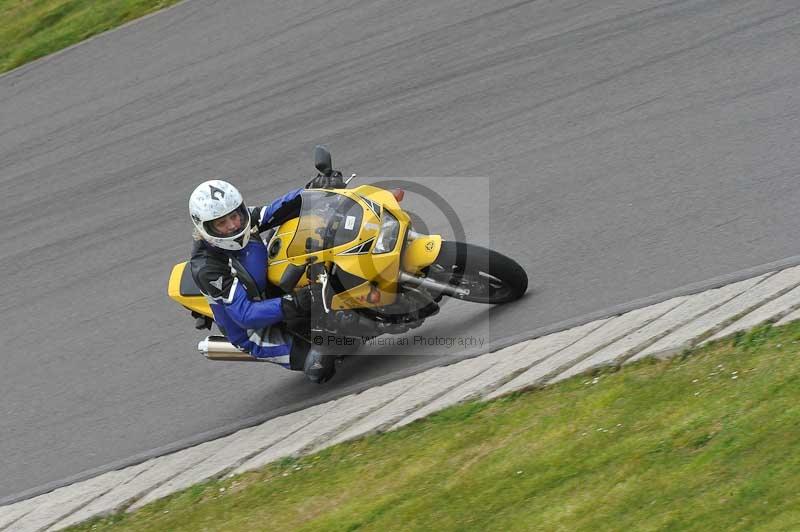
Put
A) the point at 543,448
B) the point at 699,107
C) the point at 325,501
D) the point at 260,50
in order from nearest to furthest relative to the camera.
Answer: the point at 543,448, the point at 325,501, the point at 699,107, the point at 260,50

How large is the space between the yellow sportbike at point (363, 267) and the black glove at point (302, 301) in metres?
0.04

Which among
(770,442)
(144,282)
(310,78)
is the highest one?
(310,78)

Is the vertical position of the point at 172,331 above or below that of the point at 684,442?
above

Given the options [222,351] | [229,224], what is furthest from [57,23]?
[229,224]

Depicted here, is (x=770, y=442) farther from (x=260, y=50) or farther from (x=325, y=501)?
(x=260, y=50)

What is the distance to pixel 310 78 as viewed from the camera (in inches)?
472

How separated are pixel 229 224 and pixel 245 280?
0.45 metres

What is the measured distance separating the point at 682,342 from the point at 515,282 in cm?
150

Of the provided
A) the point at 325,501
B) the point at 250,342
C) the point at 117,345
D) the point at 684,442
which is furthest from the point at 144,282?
the point at 684,442

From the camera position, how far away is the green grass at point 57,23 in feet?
48.2

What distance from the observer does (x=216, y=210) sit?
6.73 metres

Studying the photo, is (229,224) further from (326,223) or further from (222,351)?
(222,351)

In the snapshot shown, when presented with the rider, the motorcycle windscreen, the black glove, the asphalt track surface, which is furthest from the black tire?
the rider

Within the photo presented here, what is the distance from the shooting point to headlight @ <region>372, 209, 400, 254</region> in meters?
6.93
